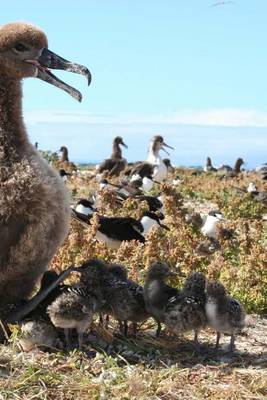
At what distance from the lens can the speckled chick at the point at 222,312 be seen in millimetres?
5426

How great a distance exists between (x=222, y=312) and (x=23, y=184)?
5.36 ft

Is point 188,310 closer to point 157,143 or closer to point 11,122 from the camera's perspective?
point 11,122

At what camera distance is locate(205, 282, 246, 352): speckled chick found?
17.8 ft

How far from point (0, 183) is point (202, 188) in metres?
12.4

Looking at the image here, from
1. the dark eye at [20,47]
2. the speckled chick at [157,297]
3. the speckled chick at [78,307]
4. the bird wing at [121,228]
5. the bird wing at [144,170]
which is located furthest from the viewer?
the bird wing at [144,170]

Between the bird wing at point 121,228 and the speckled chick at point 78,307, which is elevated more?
the bird wing at point 121,228

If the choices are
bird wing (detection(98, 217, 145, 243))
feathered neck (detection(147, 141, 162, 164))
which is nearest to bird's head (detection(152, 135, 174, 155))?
feathered neck (detection(147, 141, 162, 164))

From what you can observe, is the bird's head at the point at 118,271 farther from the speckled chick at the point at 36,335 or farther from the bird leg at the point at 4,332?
the bird leg at the point at 4,332

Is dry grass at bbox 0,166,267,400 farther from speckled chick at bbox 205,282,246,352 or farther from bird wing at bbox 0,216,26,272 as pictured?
bird wing at bbox 0,216,26,272

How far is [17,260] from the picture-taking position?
5379mm

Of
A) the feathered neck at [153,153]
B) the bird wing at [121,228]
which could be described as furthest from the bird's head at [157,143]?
the bird wing at [121,228]

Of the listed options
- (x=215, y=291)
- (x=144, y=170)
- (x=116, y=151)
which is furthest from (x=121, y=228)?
(x=116, y=151)

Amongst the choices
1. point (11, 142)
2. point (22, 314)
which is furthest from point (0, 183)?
point (22, 314)

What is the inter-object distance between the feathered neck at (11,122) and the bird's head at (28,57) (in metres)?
0.07
